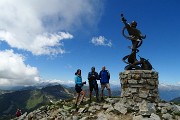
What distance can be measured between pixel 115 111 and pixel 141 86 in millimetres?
3802

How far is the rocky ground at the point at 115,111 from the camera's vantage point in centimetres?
1944

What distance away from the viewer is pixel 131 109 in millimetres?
20594

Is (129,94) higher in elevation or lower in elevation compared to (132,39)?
lower

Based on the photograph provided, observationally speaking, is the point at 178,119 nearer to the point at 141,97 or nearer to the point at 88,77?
the point at 141,97

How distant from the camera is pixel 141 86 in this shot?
879 inches

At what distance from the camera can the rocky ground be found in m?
19.4

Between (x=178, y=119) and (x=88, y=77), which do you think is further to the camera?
(x=88, y=77)

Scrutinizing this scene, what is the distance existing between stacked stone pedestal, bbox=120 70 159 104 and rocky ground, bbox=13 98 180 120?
65 centimetres

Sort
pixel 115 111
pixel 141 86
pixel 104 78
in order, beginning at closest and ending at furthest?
1. pixel 115 111
2. pixel 141 86
3. pixel 104 78

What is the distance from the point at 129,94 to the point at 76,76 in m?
5.20

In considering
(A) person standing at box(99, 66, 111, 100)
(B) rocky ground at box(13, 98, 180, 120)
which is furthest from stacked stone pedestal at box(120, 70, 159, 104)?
(A) person standing at box(99, 66, 111, 100)

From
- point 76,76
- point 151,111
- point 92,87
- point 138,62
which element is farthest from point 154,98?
point 76,76

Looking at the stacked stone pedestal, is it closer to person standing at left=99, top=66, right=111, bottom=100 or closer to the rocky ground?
the rocky ground

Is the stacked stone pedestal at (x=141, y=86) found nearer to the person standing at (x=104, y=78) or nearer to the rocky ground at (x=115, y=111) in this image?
the rocky ground at (x=115, y=111)
